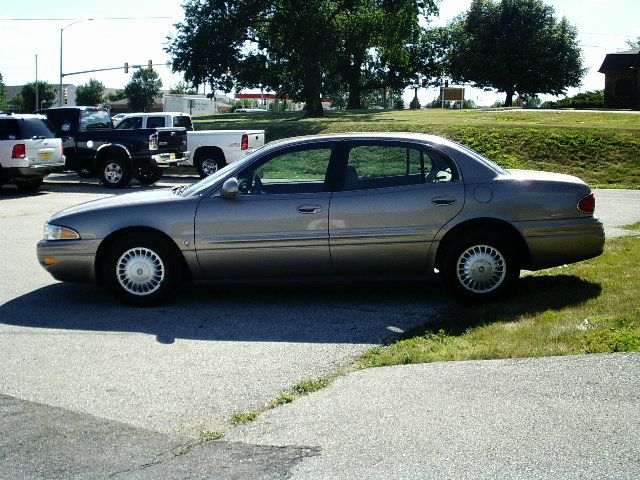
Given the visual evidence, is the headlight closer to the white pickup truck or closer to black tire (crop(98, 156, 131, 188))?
black tire (crop(98, 156, 131, 188))

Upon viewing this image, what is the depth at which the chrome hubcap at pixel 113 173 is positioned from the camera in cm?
2189

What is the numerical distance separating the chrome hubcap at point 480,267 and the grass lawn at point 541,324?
22 cm

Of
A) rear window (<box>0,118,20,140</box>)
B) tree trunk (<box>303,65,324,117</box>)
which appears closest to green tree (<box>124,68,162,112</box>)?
tree trunk (<box>303,65,324,117</box>)

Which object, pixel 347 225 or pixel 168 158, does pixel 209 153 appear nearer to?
pixel 168 158

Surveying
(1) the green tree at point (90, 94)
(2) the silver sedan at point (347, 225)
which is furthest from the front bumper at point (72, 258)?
(1) the green tree at point (90, 94)

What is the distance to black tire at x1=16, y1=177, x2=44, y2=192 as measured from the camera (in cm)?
2120

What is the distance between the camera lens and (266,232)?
804 cm

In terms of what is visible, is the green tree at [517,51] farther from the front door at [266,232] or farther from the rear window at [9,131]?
the front door at [266,232]

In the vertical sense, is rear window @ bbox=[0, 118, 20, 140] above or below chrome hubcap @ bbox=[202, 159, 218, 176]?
above

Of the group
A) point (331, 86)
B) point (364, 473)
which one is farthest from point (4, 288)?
point (331, 86)

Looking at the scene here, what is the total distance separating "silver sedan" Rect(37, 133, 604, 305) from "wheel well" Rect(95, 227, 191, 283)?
0.04ft

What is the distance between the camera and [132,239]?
26.9 ft

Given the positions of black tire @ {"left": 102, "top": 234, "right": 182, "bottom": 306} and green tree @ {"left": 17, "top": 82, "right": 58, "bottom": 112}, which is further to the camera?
green tree @ {"left": 17, "top": 82, "right": 58, "bottom": 112}

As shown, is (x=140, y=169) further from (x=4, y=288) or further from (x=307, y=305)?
(x=307, y=305)
